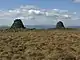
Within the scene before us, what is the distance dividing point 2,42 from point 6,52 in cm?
698

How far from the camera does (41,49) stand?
33938 mm

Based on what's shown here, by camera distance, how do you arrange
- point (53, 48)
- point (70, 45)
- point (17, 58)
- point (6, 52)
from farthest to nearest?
point (70, 45), point (53, 48), point (6, 52), point (17, 58)

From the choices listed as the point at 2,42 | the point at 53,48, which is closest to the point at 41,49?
the point at 53,48

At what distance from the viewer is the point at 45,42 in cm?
3919

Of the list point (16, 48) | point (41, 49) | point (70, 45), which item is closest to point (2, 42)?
point (16, 48)

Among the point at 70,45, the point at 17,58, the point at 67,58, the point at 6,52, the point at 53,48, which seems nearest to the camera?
the point at 67,58

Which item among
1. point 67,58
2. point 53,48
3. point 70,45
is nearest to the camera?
point 67,58

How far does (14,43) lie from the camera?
38.4 metres

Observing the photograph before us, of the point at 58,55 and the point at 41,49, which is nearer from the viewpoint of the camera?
the point at 58,55

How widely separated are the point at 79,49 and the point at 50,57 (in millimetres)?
5996

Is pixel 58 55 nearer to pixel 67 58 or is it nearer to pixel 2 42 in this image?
pixel 67 58

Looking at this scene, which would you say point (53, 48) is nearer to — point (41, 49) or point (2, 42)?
point (41, 49)

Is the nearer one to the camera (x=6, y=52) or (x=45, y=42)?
(x=6, y=52)

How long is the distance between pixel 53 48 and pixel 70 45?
3.83m
